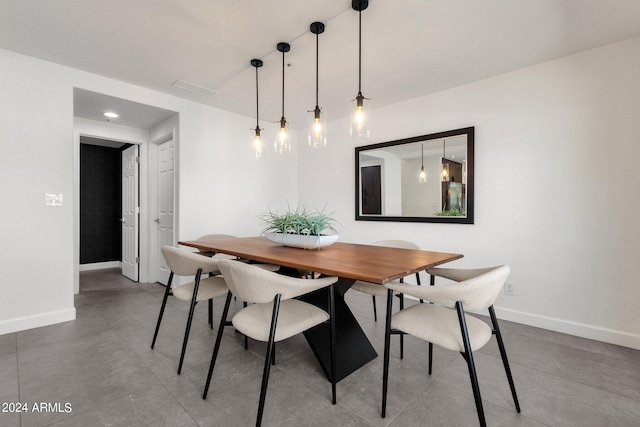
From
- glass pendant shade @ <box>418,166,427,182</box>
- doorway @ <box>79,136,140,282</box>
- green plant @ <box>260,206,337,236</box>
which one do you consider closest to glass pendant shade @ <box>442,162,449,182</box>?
glass pendant shade @ <box>418,166,427,182</box>

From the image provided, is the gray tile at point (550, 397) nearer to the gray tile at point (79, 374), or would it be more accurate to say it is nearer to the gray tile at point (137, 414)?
the gray tile at point (137, 414)

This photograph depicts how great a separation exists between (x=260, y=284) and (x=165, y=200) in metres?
3.29

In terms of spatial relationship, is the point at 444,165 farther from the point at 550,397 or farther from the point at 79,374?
the point at 79,374

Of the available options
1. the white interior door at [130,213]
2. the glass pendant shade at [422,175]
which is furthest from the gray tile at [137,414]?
the white interior door at [130,213]

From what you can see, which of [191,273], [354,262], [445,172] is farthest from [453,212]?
[191,273]

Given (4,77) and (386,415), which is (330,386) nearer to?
(386,415)

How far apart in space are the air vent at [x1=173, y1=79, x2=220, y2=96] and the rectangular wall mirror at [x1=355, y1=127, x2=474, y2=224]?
195cm

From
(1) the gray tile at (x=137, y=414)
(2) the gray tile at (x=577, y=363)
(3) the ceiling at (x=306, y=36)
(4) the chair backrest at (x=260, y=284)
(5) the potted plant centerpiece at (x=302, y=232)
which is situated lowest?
(2) the gray tile at (x=577, y=363)

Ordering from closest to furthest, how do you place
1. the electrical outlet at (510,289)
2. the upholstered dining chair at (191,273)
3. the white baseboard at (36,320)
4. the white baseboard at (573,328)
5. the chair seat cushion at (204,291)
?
1. the upholstered dining chair at (191,273)
2. the chair seat cushion at (204,291)
3. the white baseboard at (573,328)
4. the white baseboard at (36,320)
5. the electrical outlet at (510,289)

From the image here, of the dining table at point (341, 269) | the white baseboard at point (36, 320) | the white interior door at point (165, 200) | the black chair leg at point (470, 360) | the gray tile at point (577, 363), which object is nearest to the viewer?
the black chair leg at point (470, 360)

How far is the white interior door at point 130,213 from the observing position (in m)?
4.43

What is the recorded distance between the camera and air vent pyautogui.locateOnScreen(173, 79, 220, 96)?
3.19 metres

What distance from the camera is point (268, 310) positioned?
174 centimetres

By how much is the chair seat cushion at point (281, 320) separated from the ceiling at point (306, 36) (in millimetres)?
1936
